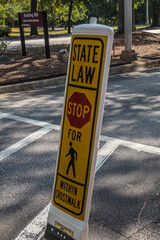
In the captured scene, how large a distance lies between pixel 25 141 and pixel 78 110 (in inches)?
131

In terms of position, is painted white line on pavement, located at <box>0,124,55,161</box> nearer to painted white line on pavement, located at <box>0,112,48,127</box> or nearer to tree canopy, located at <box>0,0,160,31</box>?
painted white line on pavement, located at <box>0,112,48,127</box>

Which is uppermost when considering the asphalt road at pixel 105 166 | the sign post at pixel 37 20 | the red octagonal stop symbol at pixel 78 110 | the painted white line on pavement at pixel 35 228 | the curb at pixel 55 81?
the sign post at pixel 37 20

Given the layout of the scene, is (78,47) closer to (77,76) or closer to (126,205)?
(77,76)

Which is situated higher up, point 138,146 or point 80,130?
point 80,130

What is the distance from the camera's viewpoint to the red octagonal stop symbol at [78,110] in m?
2.41

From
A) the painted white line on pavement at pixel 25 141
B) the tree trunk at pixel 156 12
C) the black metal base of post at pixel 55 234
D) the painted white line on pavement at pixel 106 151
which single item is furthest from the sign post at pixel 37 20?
the tree trunk at pixel 156 12

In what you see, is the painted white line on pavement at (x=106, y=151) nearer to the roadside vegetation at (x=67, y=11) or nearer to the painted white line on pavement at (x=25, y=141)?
the painted white line on pavement at (x=25, y=141)

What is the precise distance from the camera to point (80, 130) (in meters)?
2.47

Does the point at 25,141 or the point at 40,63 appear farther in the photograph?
the point at 40,63

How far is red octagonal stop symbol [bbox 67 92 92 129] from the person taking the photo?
7.90ft

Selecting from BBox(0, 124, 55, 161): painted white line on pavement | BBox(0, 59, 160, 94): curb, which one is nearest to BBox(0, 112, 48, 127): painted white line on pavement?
BBox(0, 124, 55, 161): painted white line on pavement

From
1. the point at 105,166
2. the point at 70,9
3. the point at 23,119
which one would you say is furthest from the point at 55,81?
the point at 70,9

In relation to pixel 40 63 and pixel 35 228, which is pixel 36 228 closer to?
pixel 35 228

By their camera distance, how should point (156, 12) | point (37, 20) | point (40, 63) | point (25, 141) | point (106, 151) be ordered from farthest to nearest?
1. point (156, 12)
2. point (37, 20)
3. point (40, 63)
4. point (25, 141)
5. point (106, 151)
